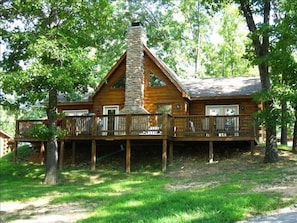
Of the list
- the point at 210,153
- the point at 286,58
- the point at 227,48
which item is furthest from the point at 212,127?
the point at 227,48

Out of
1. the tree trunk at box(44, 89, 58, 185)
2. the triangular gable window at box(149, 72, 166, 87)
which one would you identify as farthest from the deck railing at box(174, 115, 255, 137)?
the tree trunk at box(44, 89, 58, 185)

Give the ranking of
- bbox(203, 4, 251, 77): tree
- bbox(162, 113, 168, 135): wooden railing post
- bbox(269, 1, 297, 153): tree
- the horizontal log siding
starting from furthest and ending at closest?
bbox(203, 4, 251, 77): tree
the horizontal log siding
bbox(162, 113, 168, 135): wooden railing post
bbox(269, 1, 297, 153): tree

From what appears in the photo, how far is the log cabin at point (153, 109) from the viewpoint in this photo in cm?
1847

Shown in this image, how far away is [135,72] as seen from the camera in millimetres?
21547

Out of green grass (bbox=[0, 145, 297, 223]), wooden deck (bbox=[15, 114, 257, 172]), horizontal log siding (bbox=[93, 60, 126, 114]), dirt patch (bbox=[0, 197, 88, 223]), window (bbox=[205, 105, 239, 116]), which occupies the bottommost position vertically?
dirt patch (bbox=[0, 197, 88, 223])

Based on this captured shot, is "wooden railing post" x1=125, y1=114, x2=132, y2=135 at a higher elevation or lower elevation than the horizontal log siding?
lower

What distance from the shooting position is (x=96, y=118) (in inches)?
747

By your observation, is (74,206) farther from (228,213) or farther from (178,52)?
(178,52)

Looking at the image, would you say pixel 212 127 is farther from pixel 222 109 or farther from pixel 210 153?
pixel 222 109

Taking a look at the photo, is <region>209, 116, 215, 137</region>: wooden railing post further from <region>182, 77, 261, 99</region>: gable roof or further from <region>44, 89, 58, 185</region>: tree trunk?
<region>44, 89, 58, 185</region>: tree trunk

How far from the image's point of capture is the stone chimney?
20.9 metres

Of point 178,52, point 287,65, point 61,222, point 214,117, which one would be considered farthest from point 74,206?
point 178,52

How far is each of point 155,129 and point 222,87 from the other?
20.6 ft

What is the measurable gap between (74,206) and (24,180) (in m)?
6.83
